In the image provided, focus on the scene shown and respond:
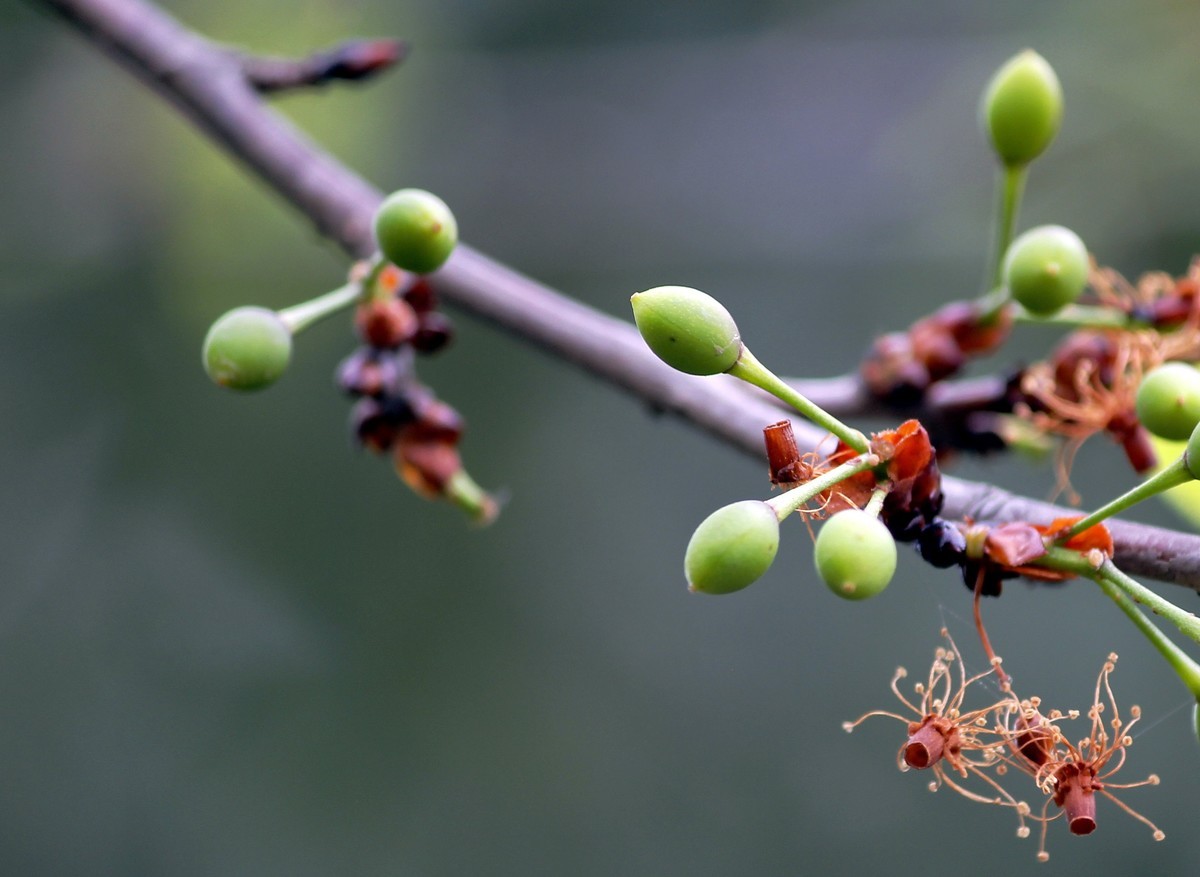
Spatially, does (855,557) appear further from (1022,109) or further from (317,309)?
(1022,109)

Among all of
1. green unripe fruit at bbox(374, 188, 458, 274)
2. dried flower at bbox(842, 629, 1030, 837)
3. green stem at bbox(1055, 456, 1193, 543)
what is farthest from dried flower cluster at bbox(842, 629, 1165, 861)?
green unripe fruit at bbox(374, 188, 458, 274)

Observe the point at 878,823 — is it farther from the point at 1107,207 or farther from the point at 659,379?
the point at 659,379

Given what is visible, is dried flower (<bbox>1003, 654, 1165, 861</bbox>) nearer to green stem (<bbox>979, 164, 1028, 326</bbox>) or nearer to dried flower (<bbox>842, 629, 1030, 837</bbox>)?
dried flower (<bbox>842, 629, 1030, 837</bbox>)

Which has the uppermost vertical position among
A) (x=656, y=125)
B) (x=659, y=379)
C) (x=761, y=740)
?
(x=656, y=125)

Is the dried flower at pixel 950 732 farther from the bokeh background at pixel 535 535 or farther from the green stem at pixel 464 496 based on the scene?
the bokeh background at pixel 535 535

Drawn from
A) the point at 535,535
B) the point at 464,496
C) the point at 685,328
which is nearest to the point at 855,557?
the point at 685,328

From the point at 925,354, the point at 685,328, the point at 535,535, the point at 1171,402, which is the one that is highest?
the point at 535,535

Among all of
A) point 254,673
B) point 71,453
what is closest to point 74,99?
point 71,453
